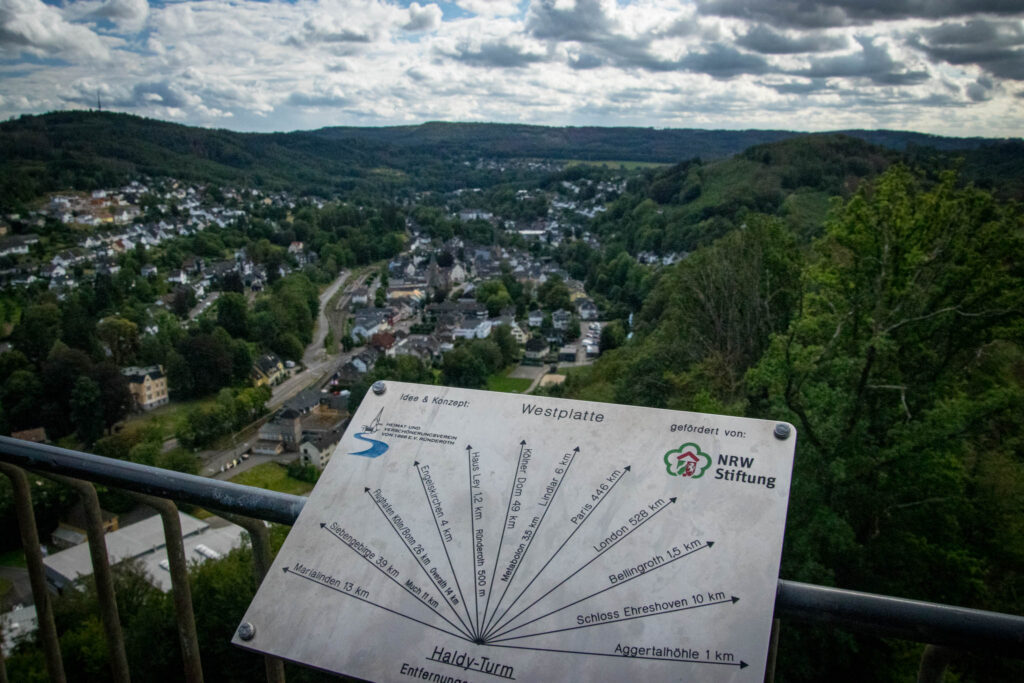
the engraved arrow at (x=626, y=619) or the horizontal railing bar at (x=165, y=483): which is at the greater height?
the horizontal railing bar at (x=165, y=483)

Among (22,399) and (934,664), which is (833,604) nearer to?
(934,664)

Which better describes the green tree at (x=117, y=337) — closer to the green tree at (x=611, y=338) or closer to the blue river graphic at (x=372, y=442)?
the green tree at (x=611, y=338)

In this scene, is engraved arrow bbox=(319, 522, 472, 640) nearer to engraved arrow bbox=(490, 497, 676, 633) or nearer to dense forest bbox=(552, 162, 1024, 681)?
engraved arrow bbox=(490, 497, 676, 633)

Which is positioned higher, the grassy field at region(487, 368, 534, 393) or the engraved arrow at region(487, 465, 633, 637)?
the engraved arrow at region(487, 465, 633, 637)

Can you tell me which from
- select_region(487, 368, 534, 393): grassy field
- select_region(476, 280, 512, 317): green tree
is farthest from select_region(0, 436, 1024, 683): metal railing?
select_region(476, 280, 512, 317): green tree

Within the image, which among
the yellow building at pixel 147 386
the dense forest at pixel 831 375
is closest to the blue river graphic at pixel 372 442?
the dense forest at pixel 831 375

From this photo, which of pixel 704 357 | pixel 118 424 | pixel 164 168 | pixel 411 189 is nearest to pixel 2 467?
pixel 704 357
